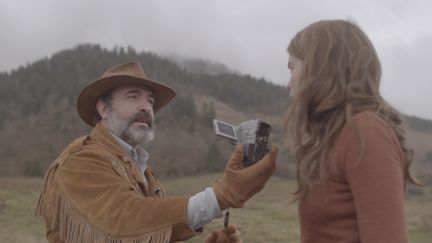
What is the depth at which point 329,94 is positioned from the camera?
190cm

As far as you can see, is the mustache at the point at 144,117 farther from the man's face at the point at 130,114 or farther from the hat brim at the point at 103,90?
the hat brim at the point at 103,90

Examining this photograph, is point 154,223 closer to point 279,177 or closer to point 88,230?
point 88,230

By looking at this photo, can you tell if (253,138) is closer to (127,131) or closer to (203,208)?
(203,208)

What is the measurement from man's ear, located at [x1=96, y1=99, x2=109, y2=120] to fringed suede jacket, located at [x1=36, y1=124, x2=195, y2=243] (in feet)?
1.04

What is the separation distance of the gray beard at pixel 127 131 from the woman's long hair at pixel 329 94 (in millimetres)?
1474

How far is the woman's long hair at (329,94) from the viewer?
1.88 meters

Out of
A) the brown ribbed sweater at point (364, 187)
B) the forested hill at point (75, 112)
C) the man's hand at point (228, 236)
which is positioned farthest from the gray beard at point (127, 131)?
the forested hill at point (75, 112)

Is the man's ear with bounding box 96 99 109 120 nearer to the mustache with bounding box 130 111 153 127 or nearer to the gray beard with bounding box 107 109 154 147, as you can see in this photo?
the gray beard with bounding box 107 109 154 147

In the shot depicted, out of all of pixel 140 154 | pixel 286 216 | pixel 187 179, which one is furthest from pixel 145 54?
pixel 140 154

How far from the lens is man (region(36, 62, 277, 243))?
2.49 meters

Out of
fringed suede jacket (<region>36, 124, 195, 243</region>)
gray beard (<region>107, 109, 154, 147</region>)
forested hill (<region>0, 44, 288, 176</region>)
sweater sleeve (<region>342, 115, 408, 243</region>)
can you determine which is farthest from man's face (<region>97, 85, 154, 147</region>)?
forested hill (<region>0, 44, 288, 176</region>)

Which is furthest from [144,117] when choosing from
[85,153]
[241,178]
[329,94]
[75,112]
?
[75,112]

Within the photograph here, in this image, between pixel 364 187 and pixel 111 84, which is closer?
pixel 364 187

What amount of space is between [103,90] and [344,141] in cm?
199
